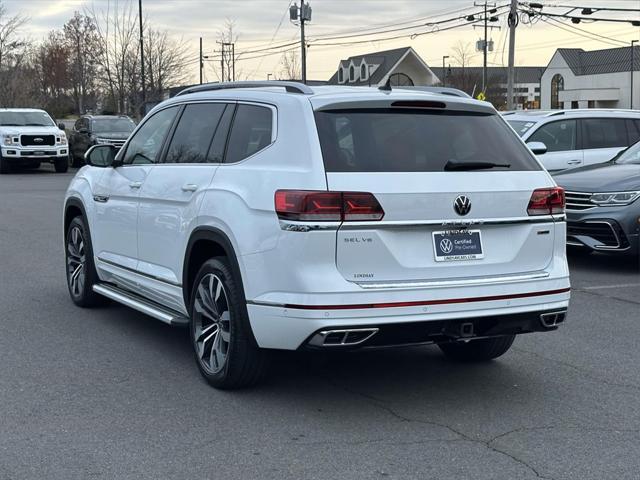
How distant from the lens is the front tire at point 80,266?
816 cm

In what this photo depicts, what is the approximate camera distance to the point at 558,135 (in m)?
14.9

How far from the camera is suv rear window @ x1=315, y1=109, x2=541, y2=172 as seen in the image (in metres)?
5.29

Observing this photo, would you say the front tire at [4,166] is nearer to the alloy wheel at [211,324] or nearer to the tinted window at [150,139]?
the tinted window at [150,139]

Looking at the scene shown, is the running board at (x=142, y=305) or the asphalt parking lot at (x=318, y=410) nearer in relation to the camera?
the asphalt parking lot at (x=318, y=410)

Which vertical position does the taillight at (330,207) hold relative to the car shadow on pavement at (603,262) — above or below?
above

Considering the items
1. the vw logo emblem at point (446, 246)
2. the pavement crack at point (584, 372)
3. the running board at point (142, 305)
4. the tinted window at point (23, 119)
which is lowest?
the pavement crack at point (584, 372)

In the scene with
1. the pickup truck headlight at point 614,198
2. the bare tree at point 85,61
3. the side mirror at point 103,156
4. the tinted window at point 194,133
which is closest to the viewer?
the tinted window at point 194,133

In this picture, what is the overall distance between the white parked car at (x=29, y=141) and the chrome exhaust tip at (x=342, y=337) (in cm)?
2721

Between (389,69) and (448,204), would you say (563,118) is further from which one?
(389,69)

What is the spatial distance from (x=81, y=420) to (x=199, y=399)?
72 centimetres

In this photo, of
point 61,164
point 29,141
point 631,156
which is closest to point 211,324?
point 631,156

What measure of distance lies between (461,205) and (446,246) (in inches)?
9.6

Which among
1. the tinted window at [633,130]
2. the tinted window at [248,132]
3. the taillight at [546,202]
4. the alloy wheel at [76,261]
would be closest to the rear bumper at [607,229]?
the tinted window at [633,130]

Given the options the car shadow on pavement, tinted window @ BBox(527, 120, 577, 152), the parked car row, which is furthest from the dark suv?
the car shadow on pavement
